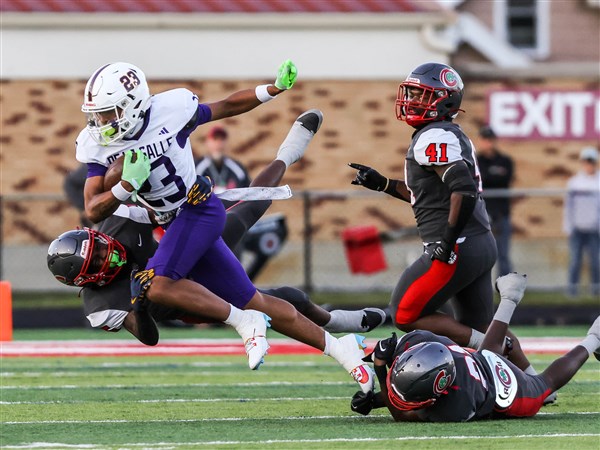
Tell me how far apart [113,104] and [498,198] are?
7783 mm

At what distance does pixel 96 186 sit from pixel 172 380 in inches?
87.0

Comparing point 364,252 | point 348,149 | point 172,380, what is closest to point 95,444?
point 172,380

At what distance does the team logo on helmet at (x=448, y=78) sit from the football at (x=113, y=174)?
182 cm

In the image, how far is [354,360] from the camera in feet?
23.3

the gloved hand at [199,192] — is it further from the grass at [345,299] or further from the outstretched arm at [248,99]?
the grass at [345,299]

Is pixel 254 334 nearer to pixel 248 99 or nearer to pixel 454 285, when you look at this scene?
pixel 454 285

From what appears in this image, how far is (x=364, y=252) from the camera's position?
1480 cm

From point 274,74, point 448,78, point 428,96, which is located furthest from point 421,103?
point 274,74

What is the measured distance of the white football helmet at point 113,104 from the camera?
22.5ft

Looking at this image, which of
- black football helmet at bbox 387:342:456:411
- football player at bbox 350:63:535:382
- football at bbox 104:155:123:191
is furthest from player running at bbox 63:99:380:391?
black football helmet at bbox 387:342:456:411

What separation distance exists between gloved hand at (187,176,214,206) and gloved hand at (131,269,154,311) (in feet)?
1.44

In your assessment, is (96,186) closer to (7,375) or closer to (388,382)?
(388,382)

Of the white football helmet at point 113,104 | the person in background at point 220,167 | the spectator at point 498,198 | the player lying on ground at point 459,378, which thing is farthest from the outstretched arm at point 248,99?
the spectator at point 498,198

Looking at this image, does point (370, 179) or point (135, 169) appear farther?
point (370, 179)
